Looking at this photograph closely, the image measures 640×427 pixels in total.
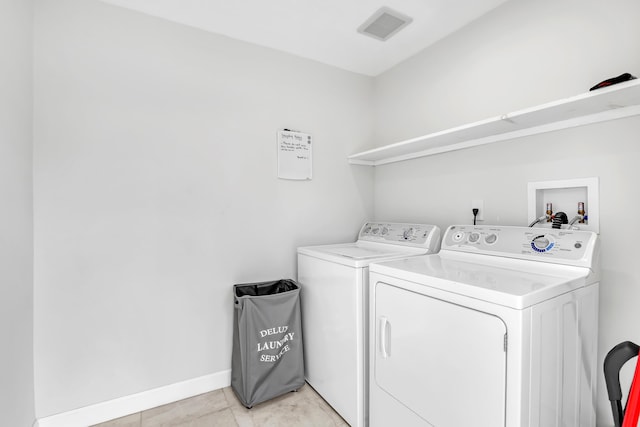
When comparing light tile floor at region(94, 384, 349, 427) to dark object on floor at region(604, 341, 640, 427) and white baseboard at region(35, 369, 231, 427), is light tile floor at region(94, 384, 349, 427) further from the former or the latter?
dark object on floor at region(604, 341, 640, 427)

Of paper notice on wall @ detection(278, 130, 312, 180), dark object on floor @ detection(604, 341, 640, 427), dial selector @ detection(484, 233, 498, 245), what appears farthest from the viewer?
paper notice on wall @ detection(278, 130, 312, 180)

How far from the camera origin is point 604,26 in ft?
4.49

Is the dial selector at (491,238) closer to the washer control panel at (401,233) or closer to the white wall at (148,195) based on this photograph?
the washer control panel at (401,233)

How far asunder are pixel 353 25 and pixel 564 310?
1910 mm

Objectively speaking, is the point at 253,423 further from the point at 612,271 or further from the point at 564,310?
the point at 612,271

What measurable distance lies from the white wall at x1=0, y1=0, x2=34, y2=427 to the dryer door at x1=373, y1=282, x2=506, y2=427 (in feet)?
5.25

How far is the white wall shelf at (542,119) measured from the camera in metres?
1.20

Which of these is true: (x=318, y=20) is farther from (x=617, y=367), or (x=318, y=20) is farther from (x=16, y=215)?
(x=617, y=367)

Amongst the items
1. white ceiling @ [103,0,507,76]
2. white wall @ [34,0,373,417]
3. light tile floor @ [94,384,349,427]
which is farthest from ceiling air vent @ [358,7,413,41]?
light tile floor @ [94,384,349,427]

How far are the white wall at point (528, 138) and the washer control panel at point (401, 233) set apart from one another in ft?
0.65

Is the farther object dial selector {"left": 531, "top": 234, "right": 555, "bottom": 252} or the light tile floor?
the light tile floor

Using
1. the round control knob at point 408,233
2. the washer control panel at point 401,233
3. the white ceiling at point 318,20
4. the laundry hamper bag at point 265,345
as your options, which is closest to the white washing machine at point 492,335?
the washer control panel at point 401,233

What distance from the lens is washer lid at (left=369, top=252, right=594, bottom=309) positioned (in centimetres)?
103

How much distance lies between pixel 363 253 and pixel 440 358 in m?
0.82
